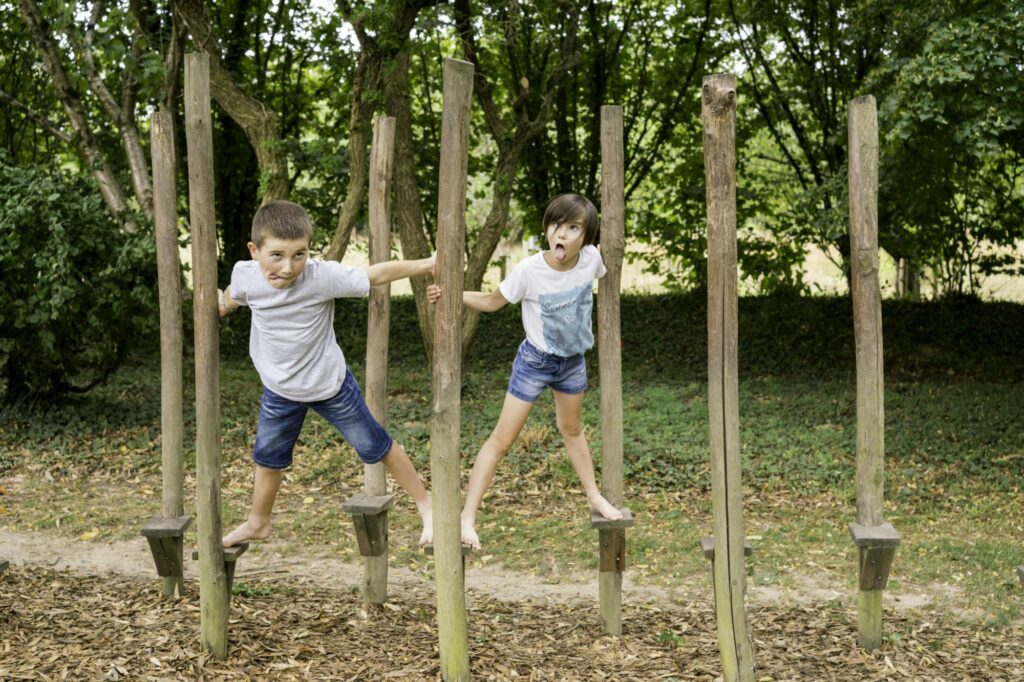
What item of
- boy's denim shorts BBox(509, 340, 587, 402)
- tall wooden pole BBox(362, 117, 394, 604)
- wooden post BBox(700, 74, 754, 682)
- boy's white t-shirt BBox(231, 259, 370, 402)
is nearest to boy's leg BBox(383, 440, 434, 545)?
tall wooden pole BBox(362, 117, 394, 604)

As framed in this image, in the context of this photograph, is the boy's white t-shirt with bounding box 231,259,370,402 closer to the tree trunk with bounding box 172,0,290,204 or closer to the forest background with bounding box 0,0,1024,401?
the forest background with bounding box 0,0,1024,401

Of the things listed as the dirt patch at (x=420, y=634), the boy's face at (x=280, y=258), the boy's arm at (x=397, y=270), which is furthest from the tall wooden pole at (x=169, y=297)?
the boy's arm at (x=397, y=270)

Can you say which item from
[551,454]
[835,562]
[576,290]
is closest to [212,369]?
[576,290]

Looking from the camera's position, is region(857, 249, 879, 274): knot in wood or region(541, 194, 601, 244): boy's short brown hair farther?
region(857, 249, 879, 274): knot in wood

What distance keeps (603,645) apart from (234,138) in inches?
417

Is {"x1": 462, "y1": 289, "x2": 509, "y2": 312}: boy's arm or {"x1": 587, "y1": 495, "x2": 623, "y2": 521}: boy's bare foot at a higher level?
{"x1": 462, "y1": 289, "x2": 509, "y2": 312}: boy's arm

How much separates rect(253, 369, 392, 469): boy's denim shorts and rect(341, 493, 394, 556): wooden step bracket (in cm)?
57

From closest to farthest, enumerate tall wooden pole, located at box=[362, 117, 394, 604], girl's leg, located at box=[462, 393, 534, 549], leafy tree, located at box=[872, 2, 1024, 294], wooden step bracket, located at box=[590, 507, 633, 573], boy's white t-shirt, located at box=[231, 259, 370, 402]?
boy's white t-shirt, located at box=[231, 259, 370, 402], girl's leg, located at box=[462, 393, 534, 549], wooden step bracket, located at box=[590, 507, 633, 573], tall wooden pole, located at box=[362, 117, 394, 604], leafy tree, located at box=[872, 2, 1024, 294]

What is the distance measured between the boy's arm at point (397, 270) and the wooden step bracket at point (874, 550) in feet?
7.64

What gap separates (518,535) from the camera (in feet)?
24.2

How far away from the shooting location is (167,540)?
5.32 metres

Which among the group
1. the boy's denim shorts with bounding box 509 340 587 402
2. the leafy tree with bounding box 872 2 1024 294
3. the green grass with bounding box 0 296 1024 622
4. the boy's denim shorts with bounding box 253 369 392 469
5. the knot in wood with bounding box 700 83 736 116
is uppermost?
the leafy tree with bounding box 872 2 1024 294

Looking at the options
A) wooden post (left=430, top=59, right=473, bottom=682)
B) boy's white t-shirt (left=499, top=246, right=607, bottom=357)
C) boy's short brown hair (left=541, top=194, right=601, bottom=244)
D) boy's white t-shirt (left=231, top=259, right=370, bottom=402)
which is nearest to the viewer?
wooden post (left=430, top=59, right=473, bottom=682)

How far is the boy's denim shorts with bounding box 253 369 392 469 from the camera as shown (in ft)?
15.7
